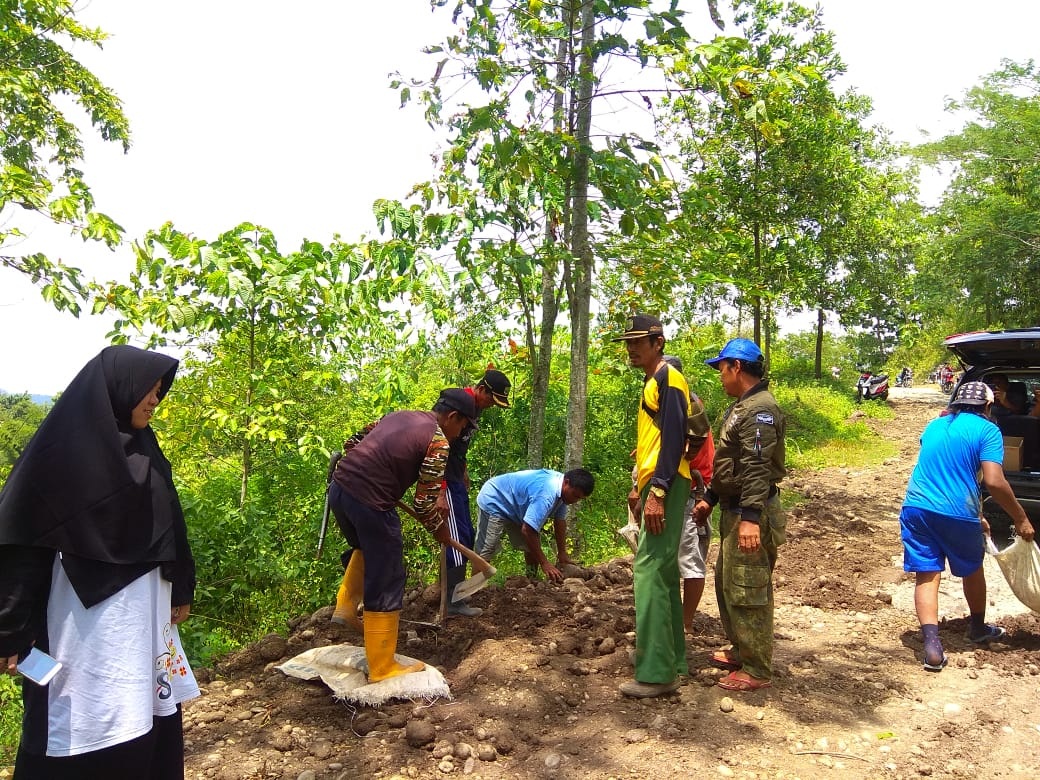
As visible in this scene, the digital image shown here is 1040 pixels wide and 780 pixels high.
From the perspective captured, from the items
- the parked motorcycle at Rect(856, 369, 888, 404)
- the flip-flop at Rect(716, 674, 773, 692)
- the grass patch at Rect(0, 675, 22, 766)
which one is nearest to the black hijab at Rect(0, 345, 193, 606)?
the grass patch at Rect(0, 675, 22, 766)

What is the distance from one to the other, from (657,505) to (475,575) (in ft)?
4.89

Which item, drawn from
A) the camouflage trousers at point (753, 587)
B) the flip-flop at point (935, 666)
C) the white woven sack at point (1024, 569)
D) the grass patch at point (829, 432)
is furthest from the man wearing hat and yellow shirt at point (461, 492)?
the grass patch at point (829, 432)

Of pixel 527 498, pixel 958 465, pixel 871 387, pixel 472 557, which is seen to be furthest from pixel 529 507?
pixel 871 387

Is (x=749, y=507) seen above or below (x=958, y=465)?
below

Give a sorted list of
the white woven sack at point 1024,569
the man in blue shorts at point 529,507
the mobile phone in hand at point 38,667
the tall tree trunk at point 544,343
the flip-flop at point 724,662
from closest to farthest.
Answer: the mobile phone in hand at point 38,667
the flip-flop at point 724,662
the white woven sack at point 1024,569
the man in blue shorts at point 529,507
the tall tree trunk at point 544,343

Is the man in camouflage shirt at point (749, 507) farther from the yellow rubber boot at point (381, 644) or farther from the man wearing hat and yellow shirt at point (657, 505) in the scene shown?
the yellow rubber boot at point (381, 644)

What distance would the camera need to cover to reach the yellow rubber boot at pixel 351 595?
14.8 feet

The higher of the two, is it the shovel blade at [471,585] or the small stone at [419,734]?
the shovel blade at [471,585]

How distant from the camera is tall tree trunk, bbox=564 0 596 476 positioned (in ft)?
18.0

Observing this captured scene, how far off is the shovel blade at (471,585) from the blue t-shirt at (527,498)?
563 mm

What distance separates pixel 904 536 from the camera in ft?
14.4

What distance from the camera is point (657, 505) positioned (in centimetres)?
355

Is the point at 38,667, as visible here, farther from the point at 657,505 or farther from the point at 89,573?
the point at 657,505

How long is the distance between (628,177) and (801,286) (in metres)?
9.24
